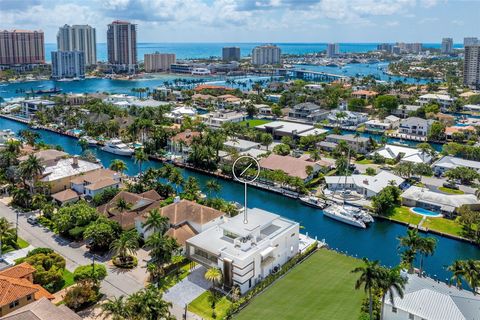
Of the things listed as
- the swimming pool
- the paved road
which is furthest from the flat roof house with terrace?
the swimming pool

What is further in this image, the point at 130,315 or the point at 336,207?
the point at 336,207

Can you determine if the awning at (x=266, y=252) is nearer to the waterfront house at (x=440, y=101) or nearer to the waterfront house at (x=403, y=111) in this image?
the waterfront house at (x=403, y=111)

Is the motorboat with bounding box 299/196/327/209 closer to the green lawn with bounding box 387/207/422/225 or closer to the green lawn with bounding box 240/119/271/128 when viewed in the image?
the green lawn with bounding box 387/207/422/225

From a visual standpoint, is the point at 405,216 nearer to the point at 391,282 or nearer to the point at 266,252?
the point at 266,252

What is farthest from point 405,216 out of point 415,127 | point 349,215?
point 415,127

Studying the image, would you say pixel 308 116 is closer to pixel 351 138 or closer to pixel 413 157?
pixel 351 138

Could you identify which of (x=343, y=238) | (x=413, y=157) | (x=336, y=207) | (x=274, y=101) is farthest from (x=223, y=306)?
(x=274, y=101)

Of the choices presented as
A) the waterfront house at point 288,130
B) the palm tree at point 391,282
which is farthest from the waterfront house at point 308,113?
the palm tree at point 391,282
